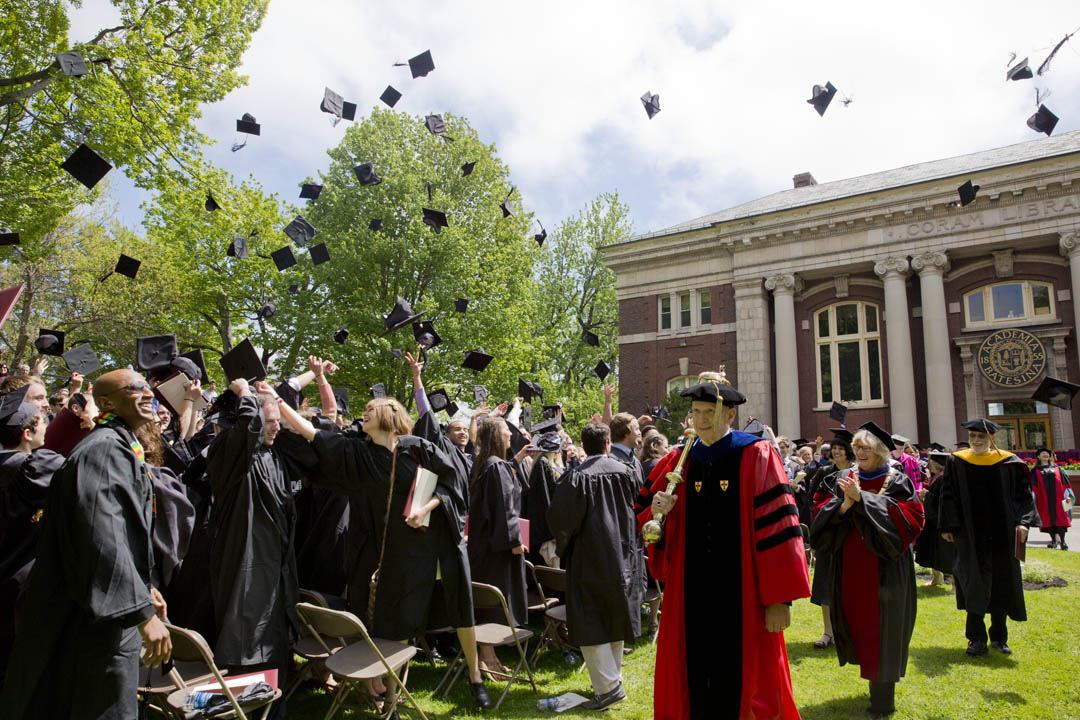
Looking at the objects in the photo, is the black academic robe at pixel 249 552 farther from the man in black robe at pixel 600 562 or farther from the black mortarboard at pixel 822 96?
the black mortarboard at pixel 822 96

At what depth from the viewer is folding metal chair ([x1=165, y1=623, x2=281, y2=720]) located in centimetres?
330

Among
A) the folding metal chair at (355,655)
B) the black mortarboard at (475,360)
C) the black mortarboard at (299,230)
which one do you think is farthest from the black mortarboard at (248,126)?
the folding metal chair at (355,655)

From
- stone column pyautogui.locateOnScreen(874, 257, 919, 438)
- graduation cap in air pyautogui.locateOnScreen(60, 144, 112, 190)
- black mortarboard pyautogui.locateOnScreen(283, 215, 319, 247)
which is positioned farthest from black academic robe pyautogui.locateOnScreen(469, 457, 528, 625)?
stone column pyautogui.locateOnScreen(874, 257, 919, 438)

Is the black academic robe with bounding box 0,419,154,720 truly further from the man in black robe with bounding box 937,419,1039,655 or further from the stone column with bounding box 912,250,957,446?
the stone column with bounding box 912,250,957,446

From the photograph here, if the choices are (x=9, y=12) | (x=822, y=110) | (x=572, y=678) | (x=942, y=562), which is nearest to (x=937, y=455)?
(x=942, y=562)

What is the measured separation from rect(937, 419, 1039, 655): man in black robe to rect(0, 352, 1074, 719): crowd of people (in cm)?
2

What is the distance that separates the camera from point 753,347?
83.1 feet

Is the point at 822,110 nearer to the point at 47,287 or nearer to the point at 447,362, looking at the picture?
the point at 447,362

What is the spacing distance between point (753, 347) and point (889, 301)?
4.78 metres

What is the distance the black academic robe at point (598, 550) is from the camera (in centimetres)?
496

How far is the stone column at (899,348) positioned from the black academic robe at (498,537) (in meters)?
20.2

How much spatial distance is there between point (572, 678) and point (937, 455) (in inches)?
233

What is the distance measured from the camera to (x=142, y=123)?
1248 cm

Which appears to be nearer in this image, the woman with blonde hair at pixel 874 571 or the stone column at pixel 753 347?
the woman with blonde hair at pixel 874 571
